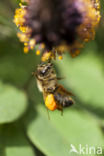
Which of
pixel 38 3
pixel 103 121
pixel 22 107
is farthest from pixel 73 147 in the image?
pixel 38 3

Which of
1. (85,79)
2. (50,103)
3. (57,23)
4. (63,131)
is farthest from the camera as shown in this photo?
(85,79)

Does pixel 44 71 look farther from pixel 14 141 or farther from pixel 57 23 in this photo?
pixel 14 141

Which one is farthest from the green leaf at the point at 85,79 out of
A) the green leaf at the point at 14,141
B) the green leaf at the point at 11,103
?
the green leaf at the point at 14,141

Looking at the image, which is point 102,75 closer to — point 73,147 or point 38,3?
point 73,147

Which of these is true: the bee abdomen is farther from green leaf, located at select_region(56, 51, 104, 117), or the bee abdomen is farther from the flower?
green leaf, located at select_region(56, 51, 104, 117)

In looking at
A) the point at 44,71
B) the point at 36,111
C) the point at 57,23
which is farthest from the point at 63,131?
the point at 57,23

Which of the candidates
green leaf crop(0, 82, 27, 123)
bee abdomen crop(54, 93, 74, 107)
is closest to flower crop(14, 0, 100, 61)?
bee abdomen crop(54, 93, 74, 107)
